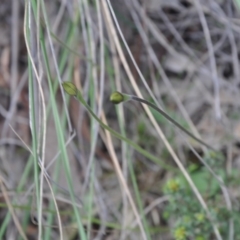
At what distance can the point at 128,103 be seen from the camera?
1.34 meters

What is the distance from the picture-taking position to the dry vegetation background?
124cm

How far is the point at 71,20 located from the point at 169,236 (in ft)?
1.76

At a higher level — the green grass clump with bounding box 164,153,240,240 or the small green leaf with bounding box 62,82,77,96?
the small green leaf with bounding box 62,82,77,96

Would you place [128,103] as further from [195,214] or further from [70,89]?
[70,89]

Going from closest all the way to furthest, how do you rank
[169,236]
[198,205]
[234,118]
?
[198,205] → [169,236] → [234,118]

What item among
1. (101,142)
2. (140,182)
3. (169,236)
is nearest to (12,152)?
(101,142)

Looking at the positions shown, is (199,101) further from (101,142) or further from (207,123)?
(101,142)

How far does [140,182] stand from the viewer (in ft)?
4.25

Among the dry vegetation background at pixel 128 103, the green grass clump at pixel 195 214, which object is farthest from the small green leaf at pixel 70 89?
the dry vegetation background at pixel 128 103

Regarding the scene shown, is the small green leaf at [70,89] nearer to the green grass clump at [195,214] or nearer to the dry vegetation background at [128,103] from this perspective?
the green grass clump at [195,214]

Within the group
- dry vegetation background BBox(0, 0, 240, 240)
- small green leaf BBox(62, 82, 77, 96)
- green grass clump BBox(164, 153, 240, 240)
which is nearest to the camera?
small green leaf BBox(62, 82, 77, 96)

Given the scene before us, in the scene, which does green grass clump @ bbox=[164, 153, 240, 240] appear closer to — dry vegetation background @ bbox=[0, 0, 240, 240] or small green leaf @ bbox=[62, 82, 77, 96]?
dry vegetation background @ bbox=[0, 0, 240, 240]

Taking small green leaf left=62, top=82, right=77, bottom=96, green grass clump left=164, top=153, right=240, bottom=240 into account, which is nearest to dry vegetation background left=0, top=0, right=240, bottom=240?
green grass clump left=164, top=153, right=240, bottom=240

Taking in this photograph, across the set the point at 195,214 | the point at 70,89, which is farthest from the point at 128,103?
the point at 70,89
